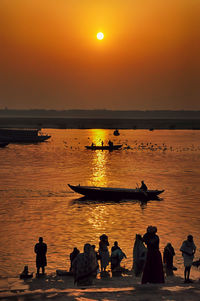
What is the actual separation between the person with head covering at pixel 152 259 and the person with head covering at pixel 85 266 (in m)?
1.67

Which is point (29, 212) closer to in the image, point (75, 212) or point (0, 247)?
point (75, 212)

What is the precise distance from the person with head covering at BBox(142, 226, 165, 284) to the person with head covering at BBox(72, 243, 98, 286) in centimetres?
167

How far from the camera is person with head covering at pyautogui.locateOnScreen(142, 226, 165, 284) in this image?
48.2 feet

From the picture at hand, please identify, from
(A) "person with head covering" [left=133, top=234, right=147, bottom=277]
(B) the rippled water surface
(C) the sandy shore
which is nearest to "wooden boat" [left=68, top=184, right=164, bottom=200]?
(B) the rippled water surface

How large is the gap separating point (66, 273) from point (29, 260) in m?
6.03

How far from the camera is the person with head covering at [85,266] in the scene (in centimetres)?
1458

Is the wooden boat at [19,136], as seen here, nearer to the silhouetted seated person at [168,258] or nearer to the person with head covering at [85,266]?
the silhouetted seated person at [168,258]

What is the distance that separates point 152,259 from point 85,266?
214 cm

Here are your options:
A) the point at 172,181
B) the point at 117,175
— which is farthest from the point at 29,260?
the point at 117,175

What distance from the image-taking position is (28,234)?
32531 mm

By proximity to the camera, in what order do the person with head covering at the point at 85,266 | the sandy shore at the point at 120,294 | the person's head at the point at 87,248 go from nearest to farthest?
the sandy shore at the point at 120,294
the person's head at the point at 87,248
the person with head covering at the point at 85,266

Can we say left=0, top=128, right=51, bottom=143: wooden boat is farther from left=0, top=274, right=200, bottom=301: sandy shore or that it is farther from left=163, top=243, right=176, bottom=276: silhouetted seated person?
left=0, top=274, right=200, bottom=301: sandy shore

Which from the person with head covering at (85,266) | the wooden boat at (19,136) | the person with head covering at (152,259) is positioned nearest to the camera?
the person with head covering at (85,266)

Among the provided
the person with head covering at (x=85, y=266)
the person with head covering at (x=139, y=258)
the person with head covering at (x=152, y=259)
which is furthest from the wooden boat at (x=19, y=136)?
the person with head covering at (x=152, y=259)
